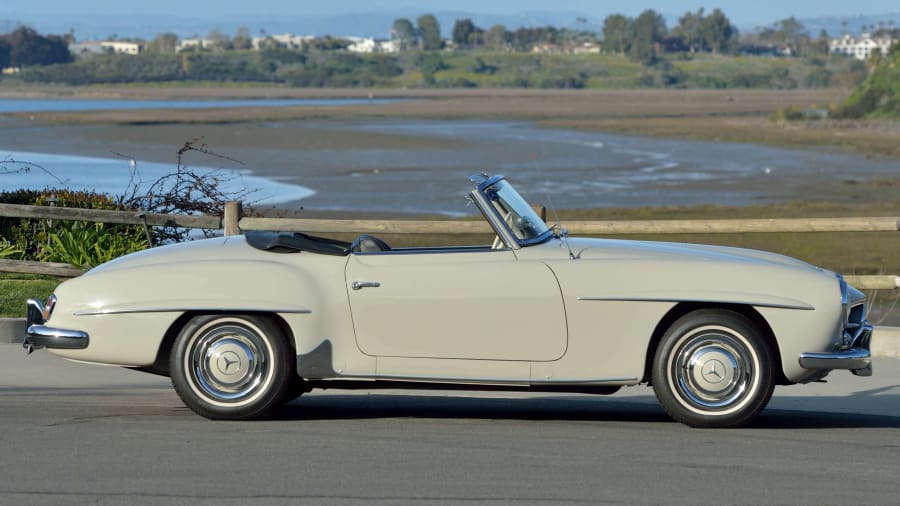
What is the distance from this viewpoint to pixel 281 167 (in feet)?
141

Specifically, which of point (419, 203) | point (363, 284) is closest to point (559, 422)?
point (363, 284)

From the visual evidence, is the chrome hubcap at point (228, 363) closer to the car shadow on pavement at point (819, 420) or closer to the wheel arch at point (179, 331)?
the wheel arch at point (179, 331)

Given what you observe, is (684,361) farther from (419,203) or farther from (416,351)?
(419,203)

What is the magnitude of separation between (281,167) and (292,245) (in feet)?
117

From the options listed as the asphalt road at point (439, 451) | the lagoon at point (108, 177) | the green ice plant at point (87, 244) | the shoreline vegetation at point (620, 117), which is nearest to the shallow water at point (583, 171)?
the lagoon at point (108, 177)

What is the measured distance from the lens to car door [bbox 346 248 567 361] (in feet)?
24.1

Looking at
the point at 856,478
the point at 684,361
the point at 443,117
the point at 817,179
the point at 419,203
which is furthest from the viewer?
the point at 443,117

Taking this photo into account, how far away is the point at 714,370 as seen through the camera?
23.9ft

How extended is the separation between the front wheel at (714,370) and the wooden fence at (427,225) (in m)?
2.84

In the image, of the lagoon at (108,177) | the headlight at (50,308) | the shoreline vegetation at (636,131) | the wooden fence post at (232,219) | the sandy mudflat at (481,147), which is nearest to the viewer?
the headlight at (50,308)

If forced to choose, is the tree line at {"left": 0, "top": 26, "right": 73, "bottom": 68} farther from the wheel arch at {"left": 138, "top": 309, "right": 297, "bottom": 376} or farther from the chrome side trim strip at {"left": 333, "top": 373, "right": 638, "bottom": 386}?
the chrome side trim strip at {"left": 333, "top": 373, "right": 638, "bottom": 386}

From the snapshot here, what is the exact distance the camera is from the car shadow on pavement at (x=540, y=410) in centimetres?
781

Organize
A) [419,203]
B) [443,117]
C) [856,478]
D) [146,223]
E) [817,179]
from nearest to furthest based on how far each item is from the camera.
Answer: [856,478] < [146,223] < [419,203] < [817,179] < [443,117]

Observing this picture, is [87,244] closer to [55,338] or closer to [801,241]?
[55,338]
